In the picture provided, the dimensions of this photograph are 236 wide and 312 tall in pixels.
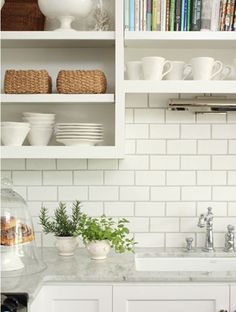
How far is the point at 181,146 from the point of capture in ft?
9.80

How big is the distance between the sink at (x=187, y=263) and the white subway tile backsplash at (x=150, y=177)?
0.42 meters

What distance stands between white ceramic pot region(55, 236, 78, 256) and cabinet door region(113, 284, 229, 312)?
1.38 ft

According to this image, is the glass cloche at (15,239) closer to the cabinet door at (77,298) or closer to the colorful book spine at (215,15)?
the cabinet door at (77,298)

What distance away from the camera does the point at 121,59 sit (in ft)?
8.78

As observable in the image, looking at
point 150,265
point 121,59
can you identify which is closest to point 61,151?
point 121,59

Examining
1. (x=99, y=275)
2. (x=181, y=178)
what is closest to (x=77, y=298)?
(x=99, y=275)

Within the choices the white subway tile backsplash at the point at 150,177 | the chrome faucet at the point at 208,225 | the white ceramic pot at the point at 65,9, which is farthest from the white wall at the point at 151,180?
the white ceramic pot at the point at 65,9

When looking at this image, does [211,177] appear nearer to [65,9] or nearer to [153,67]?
[153,67]

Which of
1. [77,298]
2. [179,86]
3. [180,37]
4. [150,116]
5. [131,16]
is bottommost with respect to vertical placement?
[77,298]

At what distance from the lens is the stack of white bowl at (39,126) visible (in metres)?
2.78

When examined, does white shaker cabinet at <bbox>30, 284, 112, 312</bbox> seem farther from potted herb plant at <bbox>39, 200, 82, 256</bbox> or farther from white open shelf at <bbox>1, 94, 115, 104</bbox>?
white open shelf at <bbox>1, 94, 115, 104</bbox>

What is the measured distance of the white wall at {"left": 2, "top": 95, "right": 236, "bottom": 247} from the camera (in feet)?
9.80

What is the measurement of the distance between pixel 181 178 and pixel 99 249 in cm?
67

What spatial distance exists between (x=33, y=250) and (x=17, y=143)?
0.56m
